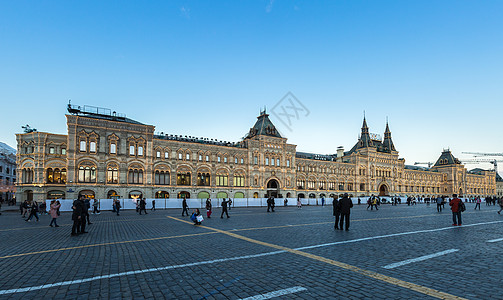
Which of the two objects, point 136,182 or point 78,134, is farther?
point 136,182

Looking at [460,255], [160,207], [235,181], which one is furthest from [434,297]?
[235,181]

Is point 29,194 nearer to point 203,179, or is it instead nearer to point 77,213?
point 203,179

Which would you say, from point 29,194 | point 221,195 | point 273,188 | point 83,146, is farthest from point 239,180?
point 29,194

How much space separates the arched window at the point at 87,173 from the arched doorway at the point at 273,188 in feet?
113

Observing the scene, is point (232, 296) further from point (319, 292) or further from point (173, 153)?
point (173, 153)

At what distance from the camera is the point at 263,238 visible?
12.7 meters

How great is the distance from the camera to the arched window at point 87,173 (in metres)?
46.1

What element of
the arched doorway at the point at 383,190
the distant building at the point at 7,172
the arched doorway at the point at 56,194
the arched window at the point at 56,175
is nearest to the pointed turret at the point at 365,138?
the arched doorway at the point at 383,190

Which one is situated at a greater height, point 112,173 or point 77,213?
point 112,173

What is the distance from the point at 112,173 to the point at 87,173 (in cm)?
362

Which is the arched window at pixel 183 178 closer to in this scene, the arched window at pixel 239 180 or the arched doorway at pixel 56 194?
the arched window at pixel 239 180

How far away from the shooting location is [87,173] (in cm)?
Answer: 4656

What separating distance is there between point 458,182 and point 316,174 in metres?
69.2

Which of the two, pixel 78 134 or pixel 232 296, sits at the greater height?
pixel 78 134
